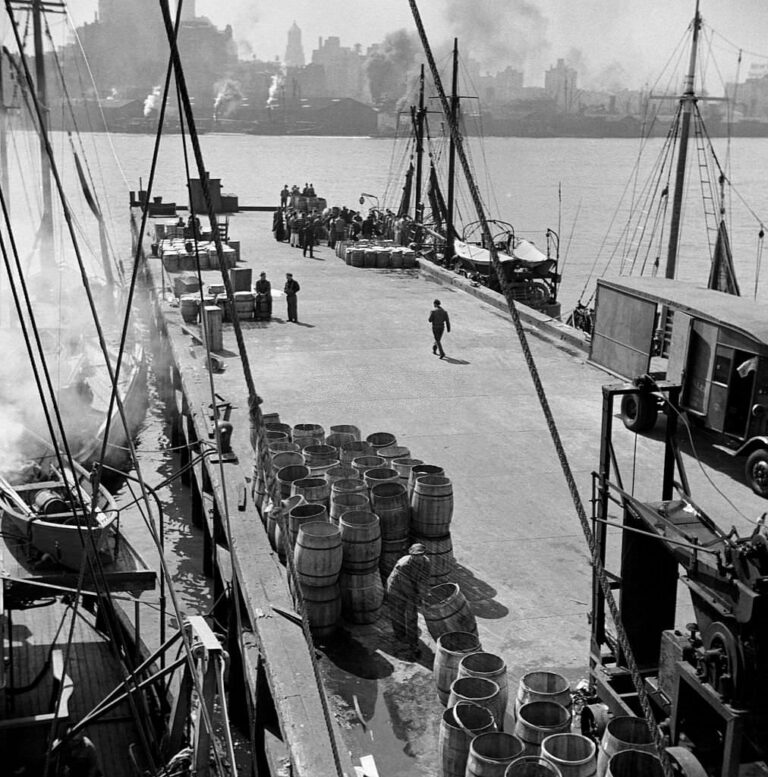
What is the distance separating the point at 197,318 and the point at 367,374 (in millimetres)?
6118

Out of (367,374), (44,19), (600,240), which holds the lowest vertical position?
(600,240)

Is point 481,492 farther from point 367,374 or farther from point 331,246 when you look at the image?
point 331,246

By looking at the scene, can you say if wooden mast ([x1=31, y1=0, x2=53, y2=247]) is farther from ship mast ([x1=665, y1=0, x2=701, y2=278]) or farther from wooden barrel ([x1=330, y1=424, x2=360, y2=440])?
wooden barrel ([x1=330, y1=424, x2=360, y2=440])

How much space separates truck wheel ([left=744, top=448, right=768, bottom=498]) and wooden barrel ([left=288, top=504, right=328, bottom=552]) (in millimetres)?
6279

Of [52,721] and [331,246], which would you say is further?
[331,246]

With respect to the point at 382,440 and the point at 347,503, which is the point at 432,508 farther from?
the point at 382,440

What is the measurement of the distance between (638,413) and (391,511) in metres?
6.47

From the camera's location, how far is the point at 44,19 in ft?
112

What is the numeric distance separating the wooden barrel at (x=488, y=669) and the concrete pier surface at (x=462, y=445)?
598 mm

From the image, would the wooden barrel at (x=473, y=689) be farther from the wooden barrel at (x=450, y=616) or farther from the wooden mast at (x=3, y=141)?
the wooden mast at (x=3, y=141)

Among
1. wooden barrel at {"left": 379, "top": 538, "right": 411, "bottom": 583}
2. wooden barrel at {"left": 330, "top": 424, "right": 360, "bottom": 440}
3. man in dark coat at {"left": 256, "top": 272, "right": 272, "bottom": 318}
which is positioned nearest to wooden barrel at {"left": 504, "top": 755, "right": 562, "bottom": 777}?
wooden barrel at {"left": 379, "top": 538, "right": 411, "bottom": 583}

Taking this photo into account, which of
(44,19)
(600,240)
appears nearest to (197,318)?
(44,19)

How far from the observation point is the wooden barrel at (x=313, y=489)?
1107 cm

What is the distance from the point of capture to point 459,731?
23.9 ft
